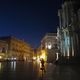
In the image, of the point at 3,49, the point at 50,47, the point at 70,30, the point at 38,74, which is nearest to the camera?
the point at 38,74

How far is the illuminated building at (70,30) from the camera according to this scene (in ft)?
203

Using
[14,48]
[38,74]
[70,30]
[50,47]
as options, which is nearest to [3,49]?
[14,48]

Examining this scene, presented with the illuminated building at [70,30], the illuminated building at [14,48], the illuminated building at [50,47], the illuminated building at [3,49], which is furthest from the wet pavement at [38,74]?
the illuminated building at [14,48]

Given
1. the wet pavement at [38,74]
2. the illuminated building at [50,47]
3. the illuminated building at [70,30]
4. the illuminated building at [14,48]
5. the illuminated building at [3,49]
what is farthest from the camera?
the illuminated building at [14,48]

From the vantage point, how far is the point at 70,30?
6575 centimetres

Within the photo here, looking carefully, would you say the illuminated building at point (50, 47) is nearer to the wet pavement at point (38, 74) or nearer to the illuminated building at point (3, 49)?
the illuminated building at point (3, 49)

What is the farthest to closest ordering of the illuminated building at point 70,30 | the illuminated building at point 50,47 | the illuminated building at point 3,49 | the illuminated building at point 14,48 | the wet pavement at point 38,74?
the illuminated building at point 14,48
the illuminated building at point 3,49
the illuminated building at point 50,47
the illuminated building at point 70,30
the wet pavement at point 38,74

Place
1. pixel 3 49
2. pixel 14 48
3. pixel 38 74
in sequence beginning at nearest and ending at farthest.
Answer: pixel 38 74
pixel 3 49
pixel 14 48

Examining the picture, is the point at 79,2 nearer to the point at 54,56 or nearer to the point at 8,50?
the point at 54,56

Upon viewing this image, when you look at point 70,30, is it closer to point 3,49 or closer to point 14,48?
point 3,49

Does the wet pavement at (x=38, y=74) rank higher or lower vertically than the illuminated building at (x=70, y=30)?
lower

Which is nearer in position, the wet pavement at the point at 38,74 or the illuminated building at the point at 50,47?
the wet pavement at the point at 38,74

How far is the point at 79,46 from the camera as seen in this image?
201 ft

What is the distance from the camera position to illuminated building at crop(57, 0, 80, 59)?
61938 millimetres
